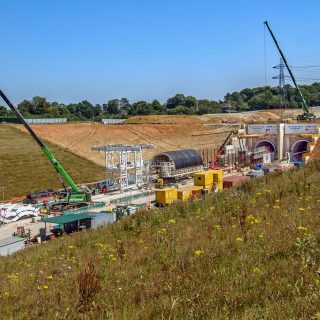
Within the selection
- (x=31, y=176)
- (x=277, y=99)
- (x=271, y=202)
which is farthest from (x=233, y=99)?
(x=271, y=202)

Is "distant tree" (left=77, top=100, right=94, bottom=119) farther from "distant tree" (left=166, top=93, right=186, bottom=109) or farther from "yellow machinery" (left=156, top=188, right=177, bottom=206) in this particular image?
"yellow machinery" (left=156, top=188, right=177, bottom=206)

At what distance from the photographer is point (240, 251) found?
6.35 m

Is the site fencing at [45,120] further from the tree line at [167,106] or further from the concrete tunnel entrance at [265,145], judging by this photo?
the concrete tunnel entrance at [265,145]

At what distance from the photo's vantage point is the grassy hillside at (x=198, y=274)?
13.9 feet

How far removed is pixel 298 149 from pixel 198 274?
5199 centimetres

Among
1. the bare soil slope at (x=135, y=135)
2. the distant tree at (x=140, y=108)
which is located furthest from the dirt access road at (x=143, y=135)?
the distant tree at (x=140, y=108)

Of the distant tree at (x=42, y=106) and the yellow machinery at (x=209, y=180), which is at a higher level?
the distant tree at (x=42, y=106)

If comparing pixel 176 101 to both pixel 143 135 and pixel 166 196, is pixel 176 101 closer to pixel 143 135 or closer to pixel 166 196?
pixel 143 135

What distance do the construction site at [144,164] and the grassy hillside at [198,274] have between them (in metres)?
5.78

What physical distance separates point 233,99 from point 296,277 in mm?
171995

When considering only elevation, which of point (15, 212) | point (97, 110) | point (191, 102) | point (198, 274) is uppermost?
point (191, 102)

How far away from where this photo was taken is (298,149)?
5434cm

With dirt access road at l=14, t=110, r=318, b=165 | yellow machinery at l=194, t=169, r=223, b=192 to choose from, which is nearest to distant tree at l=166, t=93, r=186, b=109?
dirt access road at l=14, t=110, r=318, b=165

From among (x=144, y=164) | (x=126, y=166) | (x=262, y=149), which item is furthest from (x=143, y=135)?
(x=126, y=166)
